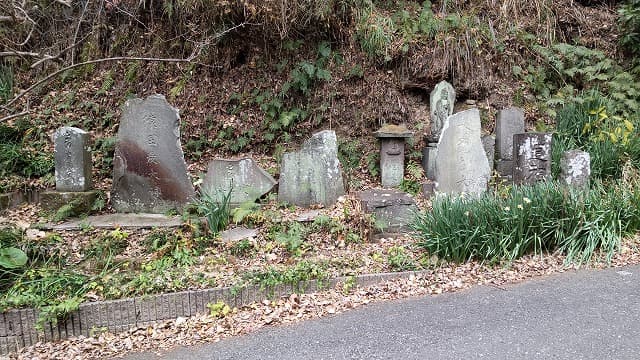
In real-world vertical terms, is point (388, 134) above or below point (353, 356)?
above

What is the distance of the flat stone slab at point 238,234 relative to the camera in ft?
15.6

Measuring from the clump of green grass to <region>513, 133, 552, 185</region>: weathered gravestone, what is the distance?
1216 millimetres

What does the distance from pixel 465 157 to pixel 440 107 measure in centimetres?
144

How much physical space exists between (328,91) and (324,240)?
3.45m

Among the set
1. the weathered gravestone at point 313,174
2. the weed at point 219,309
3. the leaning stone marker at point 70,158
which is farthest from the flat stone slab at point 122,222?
the weed at point 219,309

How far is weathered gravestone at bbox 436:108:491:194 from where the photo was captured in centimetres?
568

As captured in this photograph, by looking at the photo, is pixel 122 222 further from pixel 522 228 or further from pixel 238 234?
pixel 522 228

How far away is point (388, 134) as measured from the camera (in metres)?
6.35

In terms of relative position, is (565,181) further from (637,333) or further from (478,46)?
(478,46)

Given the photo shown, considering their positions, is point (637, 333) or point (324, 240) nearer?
point (637, 333)

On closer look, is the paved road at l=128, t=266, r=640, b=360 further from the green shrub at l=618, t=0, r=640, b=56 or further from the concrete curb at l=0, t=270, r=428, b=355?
the green shrub at l=618, t=0, r=640, b=56

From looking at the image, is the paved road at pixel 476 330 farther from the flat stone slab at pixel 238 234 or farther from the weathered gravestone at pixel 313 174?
the weathered gravestone at pixel 313 174

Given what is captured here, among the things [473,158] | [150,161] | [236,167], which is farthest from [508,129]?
[150,161]

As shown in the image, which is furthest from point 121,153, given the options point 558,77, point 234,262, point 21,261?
point 558,77
